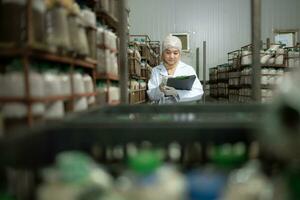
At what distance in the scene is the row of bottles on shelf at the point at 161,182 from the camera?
781 millimetres

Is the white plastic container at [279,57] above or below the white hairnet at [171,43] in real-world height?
above

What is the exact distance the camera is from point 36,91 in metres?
1.75

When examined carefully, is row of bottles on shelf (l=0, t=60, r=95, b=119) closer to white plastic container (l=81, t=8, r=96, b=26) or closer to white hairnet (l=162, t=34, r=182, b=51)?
white plastic container (l=81, t=8, r=96, b=26)

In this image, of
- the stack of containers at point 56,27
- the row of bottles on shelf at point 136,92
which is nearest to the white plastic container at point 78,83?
the stack of containers at point 56,27

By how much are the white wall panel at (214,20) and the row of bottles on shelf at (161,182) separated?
13.2m

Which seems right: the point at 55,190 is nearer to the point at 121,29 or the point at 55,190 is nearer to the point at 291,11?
the point at 121,29

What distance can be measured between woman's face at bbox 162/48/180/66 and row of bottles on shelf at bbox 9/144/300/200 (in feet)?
9.12

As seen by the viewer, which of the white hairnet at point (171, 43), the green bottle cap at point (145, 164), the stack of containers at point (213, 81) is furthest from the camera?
the stack of containers at point (213, 81)

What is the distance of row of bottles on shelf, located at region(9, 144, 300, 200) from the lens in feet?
2.56

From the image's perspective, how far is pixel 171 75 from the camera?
369 centimetres

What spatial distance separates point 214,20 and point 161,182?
13.8 metres

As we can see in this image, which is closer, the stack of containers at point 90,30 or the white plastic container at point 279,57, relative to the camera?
the stack of containers at point 90,30

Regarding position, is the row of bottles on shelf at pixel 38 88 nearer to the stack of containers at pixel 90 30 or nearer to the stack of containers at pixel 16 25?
the stack of containers at pixel 16 25

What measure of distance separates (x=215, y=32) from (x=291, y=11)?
2844 millimetres
